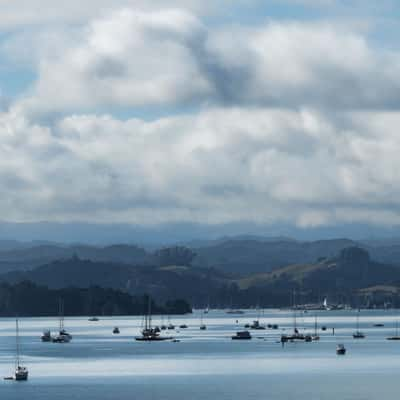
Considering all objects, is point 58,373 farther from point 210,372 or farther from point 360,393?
point 360,393

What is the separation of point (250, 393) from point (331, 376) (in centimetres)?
2693

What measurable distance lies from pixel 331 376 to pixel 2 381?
149ft

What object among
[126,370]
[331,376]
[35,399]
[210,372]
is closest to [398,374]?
[331,376]

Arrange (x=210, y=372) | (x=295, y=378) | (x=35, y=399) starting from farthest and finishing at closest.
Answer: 1. (x=210, y=372)
2. (x=295, y=378)
3. (x=35, y=399)

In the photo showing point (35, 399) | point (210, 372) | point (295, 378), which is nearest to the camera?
point (35, 399)

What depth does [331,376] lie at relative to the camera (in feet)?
570

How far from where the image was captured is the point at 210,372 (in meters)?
184

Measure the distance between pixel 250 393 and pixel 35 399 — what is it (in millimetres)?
25379

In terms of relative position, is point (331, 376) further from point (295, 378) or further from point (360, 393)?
point (360, 393)

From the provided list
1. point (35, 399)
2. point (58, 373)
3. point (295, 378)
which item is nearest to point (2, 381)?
point (58, 373)

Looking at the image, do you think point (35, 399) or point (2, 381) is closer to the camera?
point (35, 399)

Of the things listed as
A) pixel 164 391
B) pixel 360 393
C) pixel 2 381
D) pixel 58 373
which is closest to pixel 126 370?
pixel 58 373

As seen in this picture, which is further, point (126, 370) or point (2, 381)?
point (126, 370)

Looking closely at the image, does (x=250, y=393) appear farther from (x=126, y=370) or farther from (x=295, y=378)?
(x=126, y=370)
